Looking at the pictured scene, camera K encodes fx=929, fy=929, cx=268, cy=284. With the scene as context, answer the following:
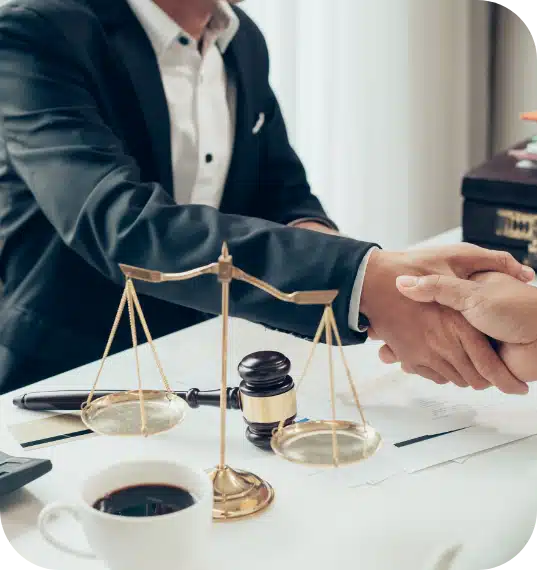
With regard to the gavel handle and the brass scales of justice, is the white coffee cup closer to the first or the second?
the brass scales of justice

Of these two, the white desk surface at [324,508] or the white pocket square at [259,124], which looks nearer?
the white desk surface at [324,508]

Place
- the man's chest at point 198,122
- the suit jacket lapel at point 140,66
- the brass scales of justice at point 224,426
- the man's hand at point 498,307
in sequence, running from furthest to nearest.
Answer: the man's chest at point 198,122
the suit jacket lapel at point 140,66
the man's hand at point 498,307
the brass scales of justice at point 224,426

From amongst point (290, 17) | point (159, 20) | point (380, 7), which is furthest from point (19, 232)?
point (380, 7)

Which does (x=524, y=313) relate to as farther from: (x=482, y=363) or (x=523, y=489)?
(x=523, y=489)

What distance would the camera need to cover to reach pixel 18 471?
0.89m

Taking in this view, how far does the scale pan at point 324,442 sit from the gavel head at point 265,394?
0.06 metres

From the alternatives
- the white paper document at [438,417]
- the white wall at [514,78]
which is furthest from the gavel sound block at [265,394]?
the white wall at [514,78]

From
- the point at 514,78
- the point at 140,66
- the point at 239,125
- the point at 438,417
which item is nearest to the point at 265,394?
the point at 438,417

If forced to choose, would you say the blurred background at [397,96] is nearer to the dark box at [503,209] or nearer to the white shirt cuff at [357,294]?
the dark box at [503,209]

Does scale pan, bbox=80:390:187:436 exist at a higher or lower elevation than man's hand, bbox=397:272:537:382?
lower

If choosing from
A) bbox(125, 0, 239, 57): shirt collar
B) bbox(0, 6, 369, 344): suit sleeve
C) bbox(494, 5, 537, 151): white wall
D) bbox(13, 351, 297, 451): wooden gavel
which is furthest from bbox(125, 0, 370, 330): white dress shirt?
bbox(494, 5, 537, 151): white wall

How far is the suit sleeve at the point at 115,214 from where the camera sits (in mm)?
1088

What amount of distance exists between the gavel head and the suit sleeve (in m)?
0.14

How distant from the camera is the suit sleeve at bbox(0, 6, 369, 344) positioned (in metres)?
1.09
